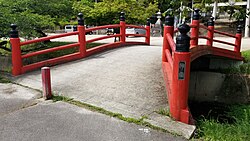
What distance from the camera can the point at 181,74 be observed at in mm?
3791

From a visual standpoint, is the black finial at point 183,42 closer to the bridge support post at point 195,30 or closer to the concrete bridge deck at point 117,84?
the concrete bridge deck at point 117,84

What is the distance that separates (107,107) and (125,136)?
0.99 metres

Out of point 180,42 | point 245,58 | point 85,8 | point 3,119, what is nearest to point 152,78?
point 180,42

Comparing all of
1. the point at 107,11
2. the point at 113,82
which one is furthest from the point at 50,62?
the point at 107,11

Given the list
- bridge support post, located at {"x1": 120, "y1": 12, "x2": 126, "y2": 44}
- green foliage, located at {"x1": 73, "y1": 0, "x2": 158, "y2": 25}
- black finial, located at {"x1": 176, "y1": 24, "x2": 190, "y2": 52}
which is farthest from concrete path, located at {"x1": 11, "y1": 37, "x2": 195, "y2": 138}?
green foliage, located at {"x1": 73, "y1": 0, "x2": 158, "y2": 25}

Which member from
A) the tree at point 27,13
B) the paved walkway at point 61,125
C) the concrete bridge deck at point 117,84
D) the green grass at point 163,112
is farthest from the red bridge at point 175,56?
the tree at point 27,13

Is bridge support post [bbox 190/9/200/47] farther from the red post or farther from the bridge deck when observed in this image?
the red post

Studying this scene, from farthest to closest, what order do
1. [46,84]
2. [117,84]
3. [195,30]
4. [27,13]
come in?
[27,13] < [195,30] < [117,84] < [46,84]

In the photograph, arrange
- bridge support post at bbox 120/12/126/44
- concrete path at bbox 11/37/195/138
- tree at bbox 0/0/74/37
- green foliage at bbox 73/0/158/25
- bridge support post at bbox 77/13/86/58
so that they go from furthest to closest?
1. green foliage at bbox 73/0/158/25
2. bridge support post at bbox 120/12/126/44
3. bridge support post at bbox 77/13/86/58
4. tree at bbox 0/0/74/37
5. concrete path at bbox 11/37/195/138

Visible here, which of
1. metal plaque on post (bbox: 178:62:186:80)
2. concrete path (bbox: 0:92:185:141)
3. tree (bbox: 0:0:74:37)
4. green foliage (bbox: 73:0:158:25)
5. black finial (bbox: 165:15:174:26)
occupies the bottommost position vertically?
concrete path (bbox: 0:92:185:141)

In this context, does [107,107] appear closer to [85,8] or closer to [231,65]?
[231,65]

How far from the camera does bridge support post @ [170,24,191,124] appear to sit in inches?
148

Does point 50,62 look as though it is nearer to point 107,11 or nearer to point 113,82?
point 113,82

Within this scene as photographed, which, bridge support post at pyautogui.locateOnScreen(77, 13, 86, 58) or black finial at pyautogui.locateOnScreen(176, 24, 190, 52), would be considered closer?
black finial at pyautogui.locateOnScreen(176, 24, 190, 52)
